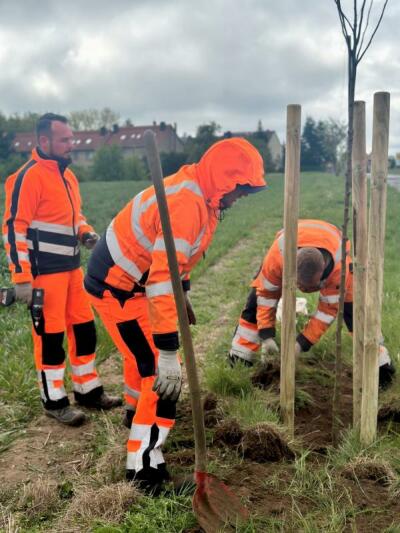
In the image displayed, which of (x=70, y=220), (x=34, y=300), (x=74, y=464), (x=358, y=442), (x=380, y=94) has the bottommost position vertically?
Answer: (x=74, y=464)

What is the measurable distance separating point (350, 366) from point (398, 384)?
671 millimetres

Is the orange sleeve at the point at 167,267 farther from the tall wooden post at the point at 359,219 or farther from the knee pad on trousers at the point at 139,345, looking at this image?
the tall wooden post at the point at 359,219

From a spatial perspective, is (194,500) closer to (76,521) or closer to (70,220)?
(76,521)

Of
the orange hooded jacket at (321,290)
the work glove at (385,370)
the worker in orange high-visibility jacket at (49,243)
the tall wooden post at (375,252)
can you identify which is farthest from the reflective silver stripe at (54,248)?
the work glove at (385,370)

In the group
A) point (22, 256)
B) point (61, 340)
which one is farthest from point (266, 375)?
point (22, 256)

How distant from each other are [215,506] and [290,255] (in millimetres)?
1445

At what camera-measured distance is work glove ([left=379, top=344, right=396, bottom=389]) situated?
4.16m

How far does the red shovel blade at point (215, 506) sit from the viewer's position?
8.07 ft

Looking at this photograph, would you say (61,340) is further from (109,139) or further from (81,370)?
(109,139)

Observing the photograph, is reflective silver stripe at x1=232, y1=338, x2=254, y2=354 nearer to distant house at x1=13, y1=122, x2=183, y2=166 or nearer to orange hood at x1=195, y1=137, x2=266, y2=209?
orange hood at x1=195, y1=137, x2=266, y2=209

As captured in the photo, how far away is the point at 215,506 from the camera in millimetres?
2533

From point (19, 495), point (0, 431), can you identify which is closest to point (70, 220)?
point (0, 431)

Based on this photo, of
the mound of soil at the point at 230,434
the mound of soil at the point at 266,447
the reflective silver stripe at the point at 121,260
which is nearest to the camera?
the reflective silver stripe at the point at 121,260

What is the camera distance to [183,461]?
317 centimetres
